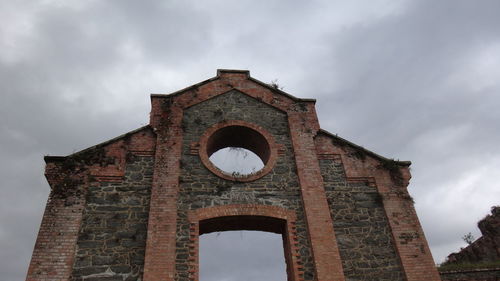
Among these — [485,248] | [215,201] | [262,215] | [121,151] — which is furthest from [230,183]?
[485,248]

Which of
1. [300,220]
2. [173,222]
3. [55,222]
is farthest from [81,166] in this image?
[300,220]

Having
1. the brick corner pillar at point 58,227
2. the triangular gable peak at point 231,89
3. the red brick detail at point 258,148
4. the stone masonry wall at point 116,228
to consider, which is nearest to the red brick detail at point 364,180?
the red brick detail at point 258,148

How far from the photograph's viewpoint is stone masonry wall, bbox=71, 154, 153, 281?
7234 mm

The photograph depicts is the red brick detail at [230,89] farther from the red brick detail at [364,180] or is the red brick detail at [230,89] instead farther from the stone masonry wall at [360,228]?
the red brick detail at [364,180]

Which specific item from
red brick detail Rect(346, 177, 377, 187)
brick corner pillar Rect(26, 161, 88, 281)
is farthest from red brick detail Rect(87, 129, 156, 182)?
red brick detail Rect(346, 177, 377, 187)

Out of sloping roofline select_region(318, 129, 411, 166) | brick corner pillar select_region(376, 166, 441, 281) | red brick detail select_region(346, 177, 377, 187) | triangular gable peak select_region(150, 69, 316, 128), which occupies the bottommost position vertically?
brick corner pillar select_region(376, 166, 441, 281)

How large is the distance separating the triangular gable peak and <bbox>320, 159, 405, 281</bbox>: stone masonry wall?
2283mm

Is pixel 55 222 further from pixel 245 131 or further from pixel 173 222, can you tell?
pixel 245 131

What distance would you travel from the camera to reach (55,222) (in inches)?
301

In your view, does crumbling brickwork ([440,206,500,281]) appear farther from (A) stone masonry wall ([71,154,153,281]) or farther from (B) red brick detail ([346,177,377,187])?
(A) stone masonry wall ([71,154,153,281])

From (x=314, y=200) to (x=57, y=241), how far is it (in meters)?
6.09

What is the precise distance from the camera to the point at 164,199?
26.9 feet

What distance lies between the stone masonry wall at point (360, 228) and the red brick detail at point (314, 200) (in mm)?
254

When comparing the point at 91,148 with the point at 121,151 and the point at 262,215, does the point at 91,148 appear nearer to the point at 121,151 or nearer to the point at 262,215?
the point at 121,151
